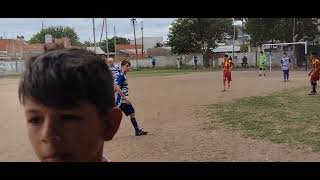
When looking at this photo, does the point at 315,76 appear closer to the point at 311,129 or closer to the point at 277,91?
the point at 277,91

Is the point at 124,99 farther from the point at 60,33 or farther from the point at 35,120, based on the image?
the point at 35,120

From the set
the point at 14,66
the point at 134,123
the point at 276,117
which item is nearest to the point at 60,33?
the point at 134,123

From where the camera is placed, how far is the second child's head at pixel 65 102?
24.3 inches

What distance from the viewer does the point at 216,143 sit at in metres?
5.19

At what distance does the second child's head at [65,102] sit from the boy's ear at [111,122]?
0.01 m

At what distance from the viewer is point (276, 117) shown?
23.1 feet

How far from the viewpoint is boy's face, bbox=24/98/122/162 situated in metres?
0.62

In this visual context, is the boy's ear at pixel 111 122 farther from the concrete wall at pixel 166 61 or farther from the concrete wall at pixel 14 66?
the concrete wall at pixel 166 61

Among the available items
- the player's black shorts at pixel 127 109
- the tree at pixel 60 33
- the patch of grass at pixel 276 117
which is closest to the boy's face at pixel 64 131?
the tree at pixel 60 33

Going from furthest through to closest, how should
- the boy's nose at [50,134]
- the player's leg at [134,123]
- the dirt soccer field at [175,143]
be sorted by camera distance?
the player's leg at [134,123] → the dirt soccer field at [175,143] → the boy's nose at [50,134]

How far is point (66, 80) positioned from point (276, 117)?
6.72 m

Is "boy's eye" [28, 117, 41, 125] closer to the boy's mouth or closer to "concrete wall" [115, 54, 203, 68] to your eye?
the boy's mouth

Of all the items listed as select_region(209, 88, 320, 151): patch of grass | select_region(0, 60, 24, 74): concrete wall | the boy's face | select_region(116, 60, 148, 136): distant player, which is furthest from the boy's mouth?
select_region(116, 60, 148, 136): distant player
